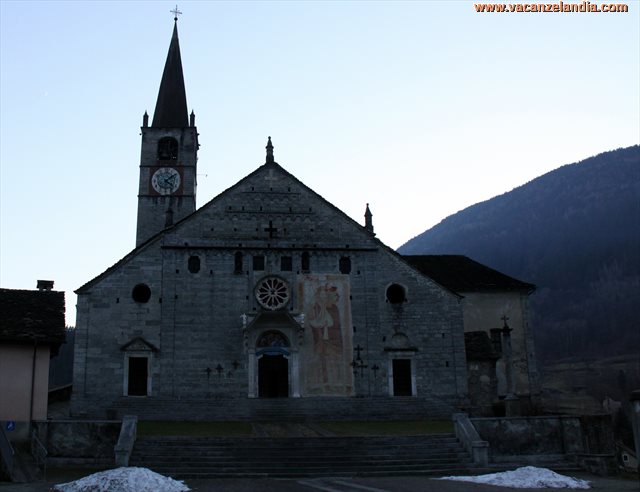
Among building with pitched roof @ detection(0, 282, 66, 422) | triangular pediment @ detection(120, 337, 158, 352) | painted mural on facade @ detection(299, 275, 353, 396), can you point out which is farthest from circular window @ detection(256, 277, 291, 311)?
building with pitched roof @ detection(0, 282, 66, 422)

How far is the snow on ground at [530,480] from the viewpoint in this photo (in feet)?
63.1

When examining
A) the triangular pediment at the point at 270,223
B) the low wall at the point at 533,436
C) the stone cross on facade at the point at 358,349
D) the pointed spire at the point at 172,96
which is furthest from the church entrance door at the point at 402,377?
the pointed spire at the point at 172,96

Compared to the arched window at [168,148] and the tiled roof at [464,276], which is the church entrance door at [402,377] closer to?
the tiled roof at [464,276]

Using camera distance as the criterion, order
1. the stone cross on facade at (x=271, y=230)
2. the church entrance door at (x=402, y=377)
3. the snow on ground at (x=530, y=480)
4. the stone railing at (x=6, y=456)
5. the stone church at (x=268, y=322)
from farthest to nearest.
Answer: the stone cross on facade at (x=271, y=230) < the church entrance door at (x=402, y=377) < the stone church at (x=268, y=322) < the stone railing at (x=6, y=456) < the snow on ground at (x=530, y=480)

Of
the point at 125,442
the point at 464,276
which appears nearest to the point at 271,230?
the point at 464,276

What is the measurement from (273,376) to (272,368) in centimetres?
40

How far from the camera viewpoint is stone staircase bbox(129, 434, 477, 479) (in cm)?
2188

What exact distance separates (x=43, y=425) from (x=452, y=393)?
20.3m

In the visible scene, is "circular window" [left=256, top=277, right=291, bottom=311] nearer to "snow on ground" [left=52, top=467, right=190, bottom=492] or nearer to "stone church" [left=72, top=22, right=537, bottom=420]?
"stone church" [left=72, top=22, right=537, bottom=420]

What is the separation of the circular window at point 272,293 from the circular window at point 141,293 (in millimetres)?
5481

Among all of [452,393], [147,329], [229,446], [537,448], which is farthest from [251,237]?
[537,448]

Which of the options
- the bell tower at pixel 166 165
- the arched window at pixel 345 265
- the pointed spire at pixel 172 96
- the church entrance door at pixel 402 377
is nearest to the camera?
the church entrance door at pixel 402 377

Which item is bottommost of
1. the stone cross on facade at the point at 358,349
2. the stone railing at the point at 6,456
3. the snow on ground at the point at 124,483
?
the snow on ground at the point at 124,483

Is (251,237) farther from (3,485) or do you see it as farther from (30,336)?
(3,485)
